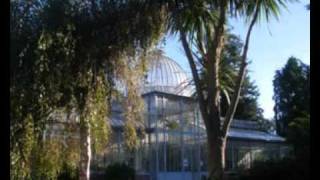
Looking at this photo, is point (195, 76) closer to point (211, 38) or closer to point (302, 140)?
point (211, 38)

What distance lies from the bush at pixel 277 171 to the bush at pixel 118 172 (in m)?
11.1

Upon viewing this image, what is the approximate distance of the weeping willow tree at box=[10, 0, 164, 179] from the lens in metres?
7.41

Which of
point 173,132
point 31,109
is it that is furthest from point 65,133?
point 173,132

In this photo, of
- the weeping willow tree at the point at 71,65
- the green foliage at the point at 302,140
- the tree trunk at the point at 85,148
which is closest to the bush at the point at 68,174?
the tree trunk at the point at 85,148

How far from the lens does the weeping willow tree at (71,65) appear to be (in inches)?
292

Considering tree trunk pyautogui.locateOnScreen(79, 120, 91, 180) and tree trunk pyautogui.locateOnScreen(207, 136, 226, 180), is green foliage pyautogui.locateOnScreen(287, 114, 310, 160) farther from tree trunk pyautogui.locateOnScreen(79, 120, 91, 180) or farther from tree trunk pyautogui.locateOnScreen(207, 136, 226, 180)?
tree trunk pyautogui.locateOnScreen(79, 120, 91, 180)

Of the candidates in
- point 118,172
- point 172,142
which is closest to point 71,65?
point 118,172

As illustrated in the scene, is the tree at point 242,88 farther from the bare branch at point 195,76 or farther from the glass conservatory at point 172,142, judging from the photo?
the glass conservatory at point 172,142

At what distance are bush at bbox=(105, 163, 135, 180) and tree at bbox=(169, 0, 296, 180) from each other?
11160 millimetres

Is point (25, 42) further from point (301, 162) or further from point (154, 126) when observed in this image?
point (154, 126)

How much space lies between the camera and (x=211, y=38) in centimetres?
917

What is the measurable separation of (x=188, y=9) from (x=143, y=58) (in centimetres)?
99

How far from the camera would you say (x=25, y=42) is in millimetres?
7383
